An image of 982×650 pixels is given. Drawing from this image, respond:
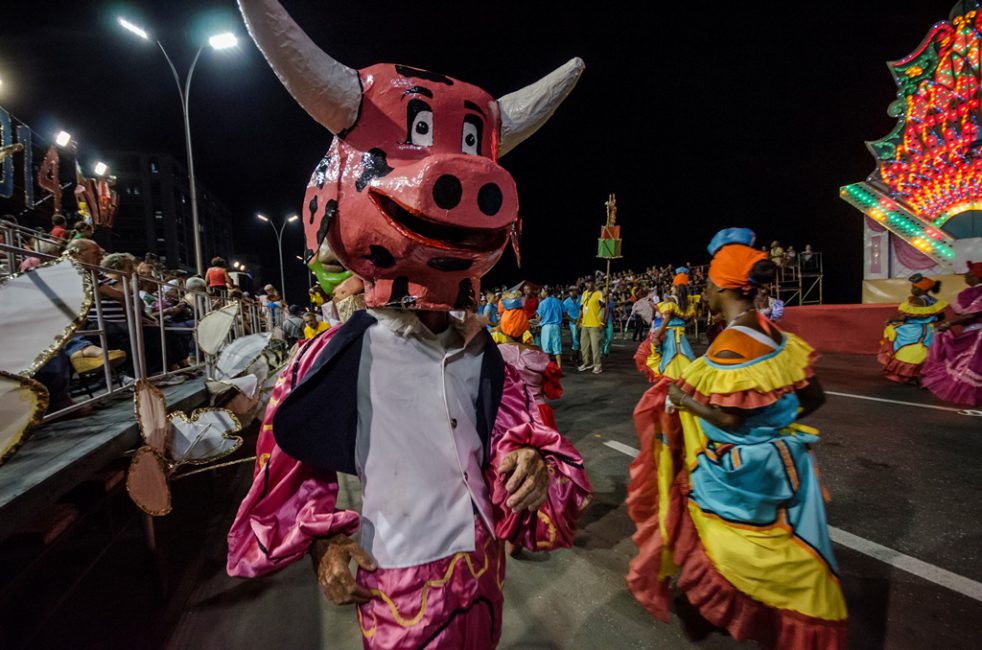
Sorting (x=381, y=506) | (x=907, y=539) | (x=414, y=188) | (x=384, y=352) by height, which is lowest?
(x=907, y=539)

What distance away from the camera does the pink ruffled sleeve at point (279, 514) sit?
1069 millimetres

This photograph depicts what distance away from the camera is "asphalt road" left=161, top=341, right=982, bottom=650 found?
2256 millimetres

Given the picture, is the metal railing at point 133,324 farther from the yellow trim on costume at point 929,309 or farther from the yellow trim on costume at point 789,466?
the yellow trim on costume at point 929,309

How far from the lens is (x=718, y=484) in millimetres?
2094

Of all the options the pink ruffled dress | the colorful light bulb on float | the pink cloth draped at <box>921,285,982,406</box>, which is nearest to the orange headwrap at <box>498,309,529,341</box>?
the pink ruffled dress

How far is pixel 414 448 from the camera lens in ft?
3.82

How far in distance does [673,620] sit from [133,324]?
3.94m

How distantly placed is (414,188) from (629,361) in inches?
447

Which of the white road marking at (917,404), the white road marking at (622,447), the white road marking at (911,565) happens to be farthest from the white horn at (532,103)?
the white road marking at (917,404)

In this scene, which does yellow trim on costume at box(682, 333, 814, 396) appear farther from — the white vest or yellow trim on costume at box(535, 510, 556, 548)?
the white vest

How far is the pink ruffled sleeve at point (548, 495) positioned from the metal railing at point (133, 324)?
83.3 inches

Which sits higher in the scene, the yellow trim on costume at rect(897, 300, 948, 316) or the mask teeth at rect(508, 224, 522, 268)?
the mask teeth at rect(508, 224, 522, 268)

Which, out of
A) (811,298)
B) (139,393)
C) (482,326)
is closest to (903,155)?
(811,298)

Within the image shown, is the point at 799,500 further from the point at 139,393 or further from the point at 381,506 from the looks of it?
the point at 139,393
